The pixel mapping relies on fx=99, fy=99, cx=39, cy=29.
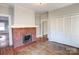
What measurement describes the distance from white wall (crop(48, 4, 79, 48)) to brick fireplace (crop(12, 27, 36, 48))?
18.1 inches

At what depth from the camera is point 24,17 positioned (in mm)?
2549

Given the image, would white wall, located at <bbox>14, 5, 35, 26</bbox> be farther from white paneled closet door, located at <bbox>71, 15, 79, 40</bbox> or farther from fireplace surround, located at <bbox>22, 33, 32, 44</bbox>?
white paneled closet door, located at <bbox>71, 15, 79, 40</bbox>

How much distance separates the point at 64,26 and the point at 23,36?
1135mm

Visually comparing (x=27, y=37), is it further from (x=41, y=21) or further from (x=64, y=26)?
(x=64, y=26)

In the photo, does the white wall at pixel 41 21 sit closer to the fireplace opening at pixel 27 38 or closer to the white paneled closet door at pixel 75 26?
the fireplace opening at pixel 27 38

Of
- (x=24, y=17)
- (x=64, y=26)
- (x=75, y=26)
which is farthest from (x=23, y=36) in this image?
(x=75, y=26)

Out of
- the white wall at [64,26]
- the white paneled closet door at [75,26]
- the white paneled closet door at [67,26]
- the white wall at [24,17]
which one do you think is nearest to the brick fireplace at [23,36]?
the white wall at [24,17]

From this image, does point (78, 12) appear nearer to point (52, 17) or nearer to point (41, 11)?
point (52, 17)

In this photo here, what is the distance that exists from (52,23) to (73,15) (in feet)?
1.86

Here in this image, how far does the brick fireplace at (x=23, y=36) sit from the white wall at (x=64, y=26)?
0.46 meters

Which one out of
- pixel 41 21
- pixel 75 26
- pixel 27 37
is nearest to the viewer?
pixel 75 26

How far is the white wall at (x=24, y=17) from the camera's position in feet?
8.18

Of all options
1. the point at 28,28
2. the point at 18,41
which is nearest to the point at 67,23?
the point at 28,28

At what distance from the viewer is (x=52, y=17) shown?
2.62m
